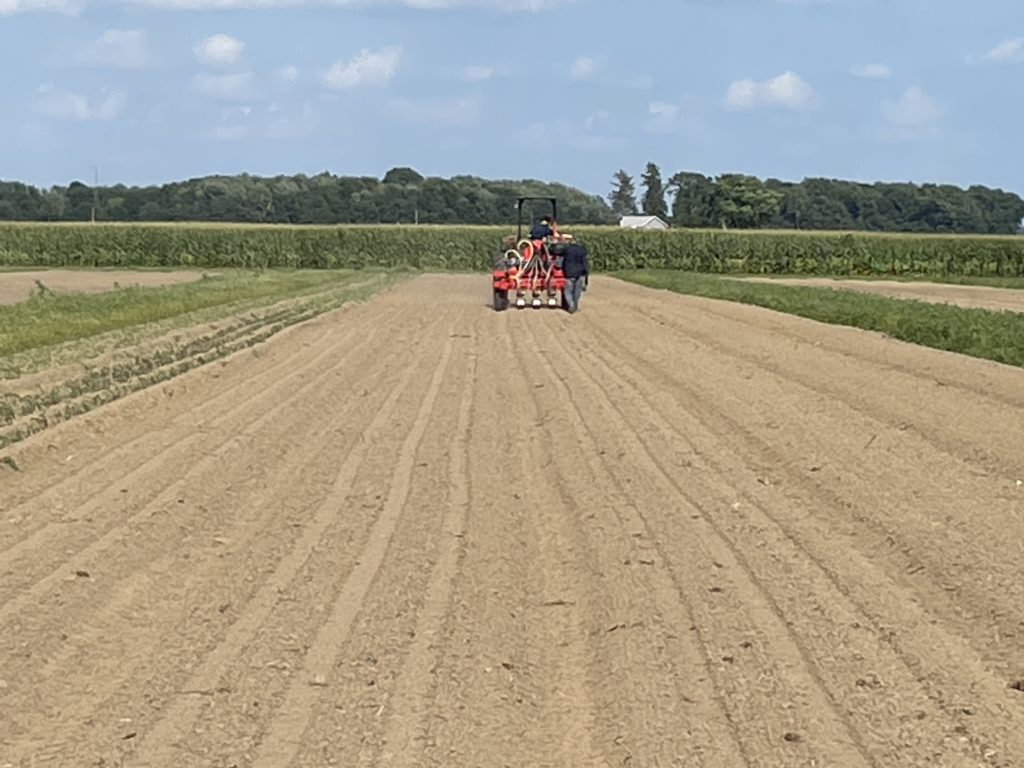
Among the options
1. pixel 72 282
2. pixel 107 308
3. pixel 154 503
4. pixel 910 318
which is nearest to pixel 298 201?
pixel 72 282

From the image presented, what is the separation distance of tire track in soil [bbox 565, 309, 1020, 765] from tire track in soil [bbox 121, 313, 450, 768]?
2.50m

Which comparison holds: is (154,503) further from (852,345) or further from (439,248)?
(439,248)

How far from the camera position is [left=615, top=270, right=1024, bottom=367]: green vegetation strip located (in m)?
22.6

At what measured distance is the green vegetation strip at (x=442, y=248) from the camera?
77.8 metres

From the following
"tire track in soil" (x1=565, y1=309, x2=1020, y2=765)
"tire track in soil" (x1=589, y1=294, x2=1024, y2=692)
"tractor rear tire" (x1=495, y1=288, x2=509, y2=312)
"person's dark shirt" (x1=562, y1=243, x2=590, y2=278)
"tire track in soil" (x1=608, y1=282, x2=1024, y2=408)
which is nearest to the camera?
"tire track in soil" (x1=565, y1=309, x2=1020, y2=765)

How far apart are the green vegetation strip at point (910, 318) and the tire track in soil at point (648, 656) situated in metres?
12.0

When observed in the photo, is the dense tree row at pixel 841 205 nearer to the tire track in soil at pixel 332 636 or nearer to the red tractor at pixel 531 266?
the red tractor at pixel 531 266

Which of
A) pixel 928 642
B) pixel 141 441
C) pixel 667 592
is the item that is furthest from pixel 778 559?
pixel 141 441

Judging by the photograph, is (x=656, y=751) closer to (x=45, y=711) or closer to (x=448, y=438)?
(x=45, y=711)

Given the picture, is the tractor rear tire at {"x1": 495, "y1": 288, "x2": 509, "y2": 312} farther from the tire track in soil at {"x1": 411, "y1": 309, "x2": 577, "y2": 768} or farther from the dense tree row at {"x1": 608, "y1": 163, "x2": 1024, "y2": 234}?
the dense tree row at {"x1": 608, "y1": 163, "x2": 1024, "y2": 234}

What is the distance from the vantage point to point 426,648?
6.73 m

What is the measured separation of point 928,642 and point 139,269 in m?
70.5

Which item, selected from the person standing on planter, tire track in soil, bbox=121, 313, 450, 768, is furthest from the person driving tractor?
tire track in soil, bbox=121, 313, 450, 768

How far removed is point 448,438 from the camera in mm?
13367
